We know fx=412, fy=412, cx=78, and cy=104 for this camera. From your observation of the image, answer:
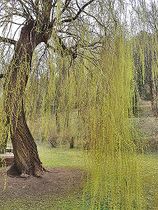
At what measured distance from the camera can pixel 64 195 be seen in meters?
5.98

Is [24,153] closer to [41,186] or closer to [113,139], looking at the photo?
[41,186]

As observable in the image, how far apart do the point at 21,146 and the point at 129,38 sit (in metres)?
2.86

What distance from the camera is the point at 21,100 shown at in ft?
17.5

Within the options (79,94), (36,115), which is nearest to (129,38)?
(79,94)

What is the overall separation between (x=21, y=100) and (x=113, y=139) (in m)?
1.65

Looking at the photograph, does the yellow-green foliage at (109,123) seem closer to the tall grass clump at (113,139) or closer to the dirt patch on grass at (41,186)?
the tall grass clump at (113,139)

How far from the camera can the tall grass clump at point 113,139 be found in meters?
4.13

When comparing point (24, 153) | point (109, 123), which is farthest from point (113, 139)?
point (24, 153)

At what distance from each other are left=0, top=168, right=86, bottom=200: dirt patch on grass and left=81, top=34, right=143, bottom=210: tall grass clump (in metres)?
1.41

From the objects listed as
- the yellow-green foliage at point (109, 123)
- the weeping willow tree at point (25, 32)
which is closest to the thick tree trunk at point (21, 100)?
the weeping willow tree at point (25, 32)

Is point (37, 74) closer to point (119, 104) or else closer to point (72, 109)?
point (72, 109)

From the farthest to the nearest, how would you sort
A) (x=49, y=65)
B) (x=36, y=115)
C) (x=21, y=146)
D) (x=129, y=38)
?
(x=21, y=146) → (x=36, y=115) → (x=49, y=65) → (x=129, y=38)

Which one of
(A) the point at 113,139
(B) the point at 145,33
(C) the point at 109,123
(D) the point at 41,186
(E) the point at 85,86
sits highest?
(B) the point at 145,33

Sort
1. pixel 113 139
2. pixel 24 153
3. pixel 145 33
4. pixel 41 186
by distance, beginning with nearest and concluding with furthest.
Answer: pixel 113 139, pixel 145 33, pixel 41 186, pixel 24 153
